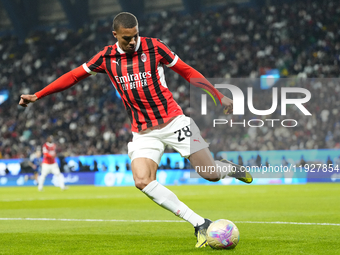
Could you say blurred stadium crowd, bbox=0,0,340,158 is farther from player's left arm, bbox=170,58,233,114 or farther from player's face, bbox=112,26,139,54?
player's face, bbox=112,26,139,54

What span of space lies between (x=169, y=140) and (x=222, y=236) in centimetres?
122

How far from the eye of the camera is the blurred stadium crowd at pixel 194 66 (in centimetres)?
2139

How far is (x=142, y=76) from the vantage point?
218 inches

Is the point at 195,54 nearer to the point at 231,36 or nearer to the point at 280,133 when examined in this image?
the point at 231,36

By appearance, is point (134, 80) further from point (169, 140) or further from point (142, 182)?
point (142, 182)

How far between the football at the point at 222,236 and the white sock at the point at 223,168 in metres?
0.86

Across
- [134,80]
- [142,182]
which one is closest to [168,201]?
[142,182]

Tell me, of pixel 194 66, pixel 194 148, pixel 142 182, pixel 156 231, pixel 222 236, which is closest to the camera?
pixel 222 236

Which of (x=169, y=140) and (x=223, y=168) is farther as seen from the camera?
(x=223, y=168)

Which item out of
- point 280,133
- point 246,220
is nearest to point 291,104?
point 280,133

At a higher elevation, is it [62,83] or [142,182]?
[62,83]

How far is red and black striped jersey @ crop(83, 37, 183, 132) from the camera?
554 centimetres

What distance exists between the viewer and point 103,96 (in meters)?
28.7

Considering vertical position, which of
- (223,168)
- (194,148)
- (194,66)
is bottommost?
(223,168)
